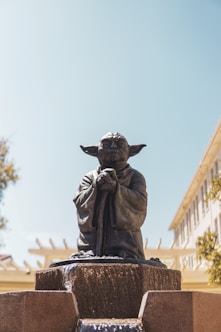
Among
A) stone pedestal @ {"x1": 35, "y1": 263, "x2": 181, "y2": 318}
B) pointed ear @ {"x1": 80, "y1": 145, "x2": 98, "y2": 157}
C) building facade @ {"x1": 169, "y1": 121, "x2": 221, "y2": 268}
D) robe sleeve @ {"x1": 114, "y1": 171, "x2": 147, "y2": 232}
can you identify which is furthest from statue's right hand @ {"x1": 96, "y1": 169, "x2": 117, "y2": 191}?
building facade @ {"x1": 169, "y1": 121, "x2": 221, "y2": 268}

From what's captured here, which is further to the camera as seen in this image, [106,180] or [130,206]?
[130,206]

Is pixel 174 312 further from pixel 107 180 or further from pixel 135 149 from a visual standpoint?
pixel 135 149

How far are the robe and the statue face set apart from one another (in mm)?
366

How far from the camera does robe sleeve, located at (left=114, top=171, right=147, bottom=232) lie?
6.11 m

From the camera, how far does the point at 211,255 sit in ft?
45.4

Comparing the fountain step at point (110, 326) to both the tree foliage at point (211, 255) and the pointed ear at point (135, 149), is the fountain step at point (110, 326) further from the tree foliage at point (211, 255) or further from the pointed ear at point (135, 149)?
the tree foliage at point (211, 255)

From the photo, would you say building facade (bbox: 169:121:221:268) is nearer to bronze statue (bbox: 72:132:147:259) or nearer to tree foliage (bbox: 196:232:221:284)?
tree foliage (bbox: 196:232:221:284)

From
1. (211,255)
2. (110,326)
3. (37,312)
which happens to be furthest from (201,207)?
(37,312)

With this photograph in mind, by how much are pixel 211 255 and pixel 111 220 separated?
8520mm

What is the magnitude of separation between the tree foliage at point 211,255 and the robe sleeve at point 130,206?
7.96 metres

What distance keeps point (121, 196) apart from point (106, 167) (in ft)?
1.97

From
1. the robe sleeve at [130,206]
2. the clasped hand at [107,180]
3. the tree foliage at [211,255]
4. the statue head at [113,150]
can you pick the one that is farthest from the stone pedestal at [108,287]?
the tree foliage at [211,255]

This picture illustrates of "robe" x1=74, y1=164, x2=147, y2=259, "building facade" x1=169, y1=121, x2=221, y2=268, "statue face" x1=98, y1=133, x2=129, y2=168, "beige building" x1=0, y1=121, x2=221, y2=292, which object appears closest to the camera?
"robe" x1=74, y1=164, x2=147, y2=259

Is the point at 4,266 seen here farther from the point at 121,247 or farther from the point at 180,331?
the point at 180,331
